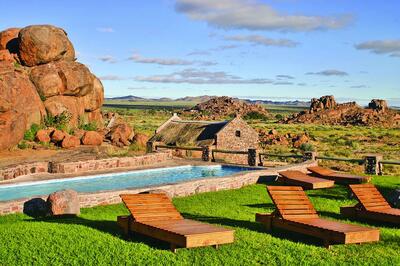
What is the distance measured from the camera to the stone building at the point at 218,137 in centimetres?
3484

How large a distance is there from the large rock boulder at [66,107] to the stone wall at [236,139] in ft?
32.1

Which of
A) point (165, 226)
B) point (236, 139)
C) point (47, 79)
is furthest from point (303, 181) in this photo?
point (47, 79)

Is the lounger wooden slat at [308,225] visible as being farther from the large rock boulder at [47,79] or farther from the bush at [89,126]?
the bush at [89,126]

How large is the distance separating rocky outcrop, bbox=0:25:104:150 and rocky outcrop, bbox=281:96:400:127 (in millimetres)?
69406

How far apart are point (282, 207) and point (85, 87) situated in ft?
87.0

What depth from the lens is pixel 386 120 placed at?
95.2 m

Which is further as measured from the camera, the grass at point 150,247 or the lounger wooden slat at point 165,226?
the lounger wooden slat at point 165,226

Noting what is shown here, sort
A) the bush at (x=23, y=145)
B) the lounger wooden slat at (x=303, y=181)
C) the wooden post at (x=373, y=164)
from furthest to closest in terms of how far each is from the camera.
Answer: the bush at (x=23, y=145)
the wooden post at (x=373, y=164)
the lounger wooden slat at (x=303, y=181)

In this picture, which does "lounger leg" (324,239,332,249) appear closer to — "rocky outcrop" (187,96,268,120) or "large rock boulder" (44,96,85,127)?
"large rock boulder" (44,96,85,127)

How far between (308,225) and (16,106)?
22700mm

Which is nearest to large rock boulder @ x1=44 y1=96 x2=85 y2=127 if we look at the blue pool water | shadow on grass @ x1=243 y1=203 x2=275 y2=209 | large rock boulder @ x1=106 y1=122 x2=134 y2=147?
large rock boulder @ x1=106 y1=122 x2=134 y2=147

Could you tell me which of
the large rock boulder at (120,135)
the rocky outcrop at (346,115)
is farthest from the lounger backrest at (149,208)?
the rocky outcrop at (346,115)

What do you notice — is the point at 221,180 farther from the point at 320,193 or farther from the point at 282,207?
the point at 282,207

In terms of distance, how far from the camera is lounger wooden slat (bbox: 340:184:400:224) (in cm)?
1208
